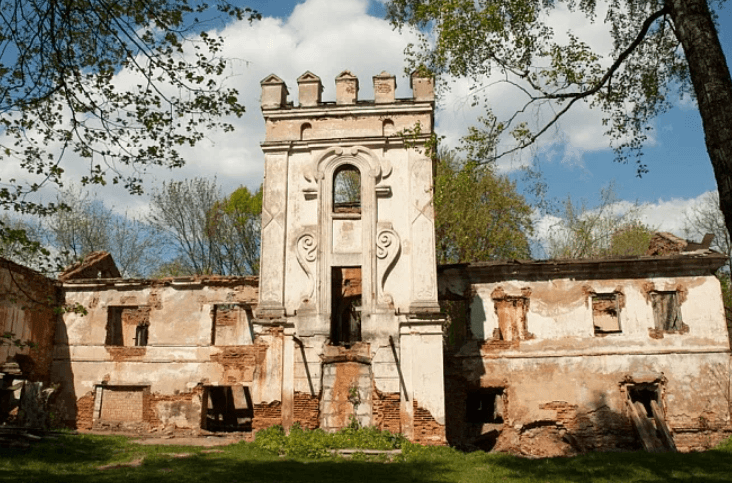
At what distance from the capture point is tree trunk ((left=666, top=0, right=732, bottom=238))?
6.31 m

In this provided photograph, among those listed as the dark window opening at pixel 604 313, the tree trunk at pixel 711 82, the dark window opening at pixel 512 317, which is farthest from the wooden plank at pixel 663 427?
the tree trunk at pixel 711 82

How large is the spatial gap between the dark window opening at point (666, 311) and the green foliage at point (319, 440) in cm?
857

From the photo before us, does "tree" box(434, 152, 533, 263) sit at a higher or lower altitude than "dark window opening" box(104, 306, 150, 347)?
higher

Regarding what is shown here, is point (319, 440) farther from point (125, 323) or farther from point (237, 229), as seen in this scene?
point (237, 229)

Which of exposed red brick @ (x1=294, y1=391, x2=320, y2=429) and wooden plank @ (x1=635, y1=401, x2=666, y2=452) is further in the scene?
wooden plank @ (x1=635, y1=401, x2=666, y2=452)

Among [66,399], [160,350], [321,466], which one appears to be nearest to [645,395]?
[321,466]

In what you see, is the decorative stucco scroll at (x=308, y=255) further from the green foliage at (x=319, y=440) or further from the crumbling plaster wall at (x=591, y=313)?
the crumbling plaster wall at (x=591, y=313)

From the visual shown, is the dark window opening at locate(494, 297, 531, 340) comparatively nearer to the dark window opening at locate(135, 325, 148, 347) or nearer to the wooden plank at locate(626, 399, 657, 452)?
the wooden plank at locate(626, 399, 657, 452)

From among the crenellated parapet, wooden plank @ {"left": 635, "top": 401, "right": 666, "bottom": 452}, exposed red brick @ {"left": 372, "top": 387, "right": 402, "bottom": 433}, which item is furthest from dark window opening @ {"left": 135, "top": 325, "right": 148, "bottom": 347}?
wooden plank @ {"left": 635, "top": 401, "right": 666, "bottom": 452}

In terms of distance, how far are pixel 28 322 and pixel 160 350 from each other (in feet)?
12.6

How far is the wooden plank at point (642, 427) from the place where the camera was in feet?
52.2

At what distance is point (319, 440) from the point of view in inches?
548

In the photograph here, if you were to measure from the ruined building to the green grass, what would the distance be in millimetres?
1343

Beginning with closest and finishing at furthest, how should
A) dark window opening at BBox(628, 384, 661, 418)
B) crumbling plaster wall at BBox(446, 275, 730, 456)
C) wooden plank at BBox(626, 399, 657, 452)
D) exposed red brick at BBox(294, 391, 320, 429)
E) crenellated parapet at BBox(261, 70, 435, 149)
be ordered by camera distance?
1. exposed red brick at BBox(294, 391, 320, 429)
2. wooden plank at BBox(626, 399, 657, 452)
3. crenellated parapet at BBox(261, 70, 435, 149)
4. crumbling plaster wall at BBox(446, 275, 730, 456)
5. dark window opening at BBox(628, 384, 661, 418)
